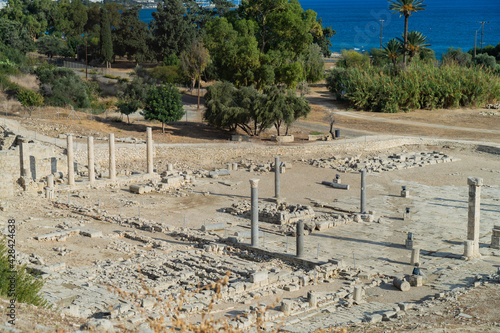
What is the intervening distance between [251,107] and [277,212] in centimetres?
1909

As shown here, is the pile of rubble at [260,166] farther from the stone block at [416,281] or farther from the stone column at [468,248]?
the stone block at [416,281]

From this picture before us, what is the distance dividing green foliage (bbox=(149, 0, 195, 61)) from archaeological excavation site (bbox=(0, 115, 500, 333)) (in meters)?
34.5

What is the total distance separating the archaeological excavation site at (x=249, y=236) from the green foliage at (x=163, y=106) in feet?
9.01

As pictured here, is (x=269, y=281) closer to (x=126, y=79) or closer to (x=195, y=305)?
(x=195, y=305)

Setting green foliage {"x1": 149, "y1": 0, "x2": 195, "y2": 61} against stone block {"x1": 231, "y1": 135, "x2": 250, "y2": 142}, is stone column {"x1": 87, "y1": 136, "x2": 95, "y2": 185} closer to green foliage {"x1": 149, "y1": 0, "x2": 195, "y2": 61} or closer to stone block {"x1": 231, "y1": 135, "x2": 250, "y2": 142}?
stone block {"x1": 231, "y1": 135, "x2": 250, "y2": 142}

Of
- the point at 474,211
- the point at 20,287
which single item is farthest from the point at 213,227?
the point at 20,287

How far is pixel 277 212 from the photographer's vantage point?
29266 mm

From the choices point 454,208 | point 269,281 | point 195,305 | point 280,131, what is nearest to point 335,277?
point 269,281

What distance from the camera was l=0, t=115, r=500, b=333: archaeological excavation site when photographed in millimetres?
18469

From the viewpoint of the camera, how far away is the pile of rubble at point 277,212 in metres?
29.2

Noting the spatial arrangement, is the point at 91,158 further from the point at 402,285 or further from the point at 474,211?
the point at 474,211

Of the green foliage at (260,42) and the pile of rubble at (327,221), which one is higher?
the green foliage at (260,42)

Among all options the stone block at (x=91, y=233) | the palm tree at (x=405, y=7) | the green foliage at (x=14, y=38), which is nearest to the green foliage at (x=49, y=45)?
the green foliage at (x=14, y=38)

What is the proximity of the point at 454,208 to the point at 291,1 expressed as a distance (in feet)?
116
